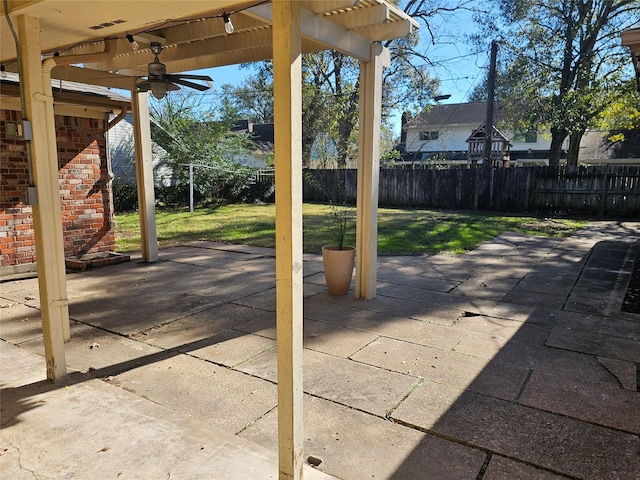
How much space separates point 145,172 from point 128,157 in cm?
974

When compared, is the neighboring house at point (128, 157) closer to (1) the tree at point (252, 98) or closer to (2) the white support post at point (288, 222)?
(1) the tree at point (252, 98)

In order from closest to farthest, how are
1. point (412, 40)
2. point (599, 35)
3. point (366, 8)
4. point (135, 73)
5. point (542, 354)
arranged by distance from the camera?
1. point (542, 354)
2. point (366, 8)
3. point (135, 73)
4. point (599, 35)
5. point (412, 40)

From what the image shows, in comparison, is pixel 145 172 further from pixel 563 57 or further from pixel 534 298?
pixel 563 57

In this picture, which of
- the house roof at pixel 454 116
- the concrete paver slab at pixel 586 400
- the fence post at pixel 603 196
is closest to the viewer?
the concrete paver slab at pixel 586 400

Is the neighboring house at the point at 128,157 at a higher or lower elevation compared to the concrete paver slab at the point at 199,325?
higher

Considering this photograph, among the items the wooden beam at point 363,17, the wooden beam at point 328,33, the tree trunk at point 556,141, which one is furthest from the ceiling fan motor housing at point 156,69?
the tree trunk at point 556,141

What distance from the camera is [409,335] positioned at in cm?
351

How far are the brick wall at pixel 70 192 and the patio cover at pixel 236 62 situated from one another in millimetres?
1272

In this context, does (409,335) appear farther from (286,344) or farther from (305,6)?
(305,6)

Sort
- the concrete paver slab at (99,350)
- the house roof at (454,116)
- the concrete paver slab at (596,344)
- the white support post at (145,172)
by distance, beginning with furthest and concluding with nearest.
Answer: the house roof at (454,116) < the white support post at (145,172) < the concrete paver slab at (596,344) < the concrete paver slab at (99,350)

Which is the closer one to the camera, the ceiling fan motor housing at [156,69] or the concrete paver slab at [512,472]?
the concrete paver slab at [512,472]

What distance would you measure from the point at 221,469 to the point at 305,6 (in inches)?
109

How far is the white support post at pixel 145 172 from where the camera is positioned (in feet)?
19.3

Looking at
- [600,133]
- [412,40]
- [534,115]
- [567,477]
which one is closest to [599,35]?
[534,115]
